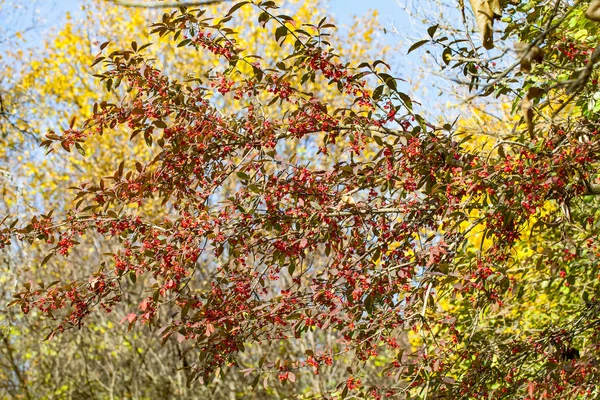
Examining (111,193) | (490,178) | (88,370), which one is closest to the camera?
(490,178)

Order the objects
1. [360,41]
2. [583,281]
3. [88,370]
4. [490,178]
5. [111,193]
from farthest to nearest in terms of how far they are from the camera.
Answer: [360,41] < [88,370] < [583,281] < [111,193] < [490,178]

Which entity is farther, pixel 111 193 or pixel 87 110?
pixel 87 110

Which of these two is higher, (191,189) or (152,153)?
(152,153)

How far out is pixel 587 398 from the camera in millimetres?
3314

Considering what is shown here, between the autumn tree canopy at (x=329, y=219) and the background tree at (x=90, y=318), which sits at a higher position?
the background tree at (x=90, y=318)

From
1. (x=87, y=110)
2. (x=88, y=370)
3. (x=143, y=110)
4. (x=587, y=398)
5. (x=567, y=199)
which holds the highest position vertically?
(x=87, y=110)

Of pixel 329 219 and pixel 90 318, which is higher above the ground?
pixel 90 318

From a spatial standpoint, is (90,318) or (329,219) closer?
(329,219)

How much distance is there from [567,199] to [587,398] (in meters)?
0.96

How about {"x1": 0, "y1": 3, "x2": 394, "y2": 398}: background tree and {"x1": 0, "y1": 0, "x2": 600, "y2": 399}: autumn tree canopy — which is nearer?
{"x1": 0, "y1": 0, "x2": 600, "y2": 399}: autumn tree canopy

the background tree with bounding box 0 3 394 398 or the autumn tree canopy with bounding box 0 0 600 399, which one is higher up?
the background tree with bounding box 0 3 394 398

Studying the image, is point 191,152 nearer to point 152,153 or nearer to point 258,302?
point 258,302

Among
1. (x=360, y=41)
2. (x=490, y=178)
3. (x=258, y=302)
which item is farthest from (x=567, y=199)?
(x=360, y=41)

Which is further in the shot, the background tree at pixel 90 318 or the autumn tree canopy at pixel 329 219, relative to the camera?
the background tree at pixel 90 318
